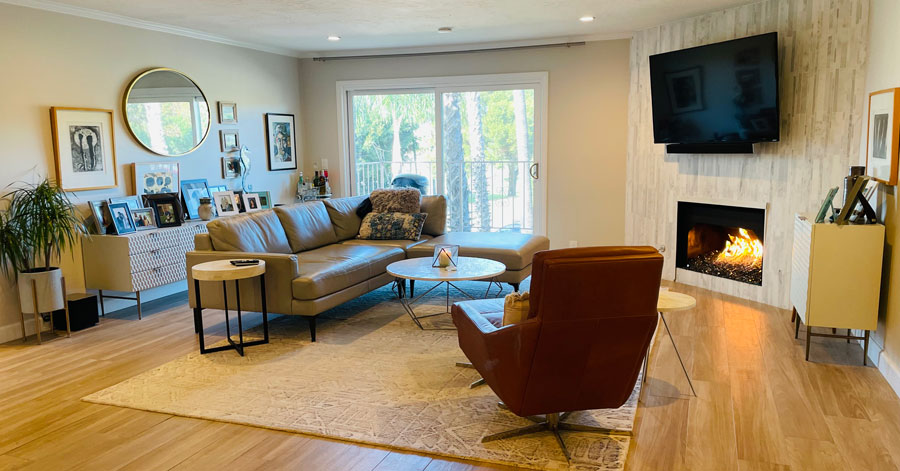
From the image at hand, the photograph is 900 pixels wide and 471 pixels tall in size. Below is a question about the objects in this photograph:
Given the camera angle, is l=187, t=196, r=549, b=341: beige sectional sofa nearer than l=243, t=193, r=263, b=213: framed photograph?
Yes

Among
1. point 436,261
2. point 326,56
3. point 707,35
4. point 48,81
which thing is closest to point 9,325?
point 48,81

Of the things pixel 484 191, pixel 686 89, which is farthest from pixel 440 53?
pixel 686 89

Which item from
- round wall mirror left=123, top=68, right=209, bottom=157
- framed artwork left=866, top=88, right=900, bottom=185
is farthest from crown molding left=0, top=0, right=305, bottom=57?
framed artwork left=866, top=88, right=900, bottom=185

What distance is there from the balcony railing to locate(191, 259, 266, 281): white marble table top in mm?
3710

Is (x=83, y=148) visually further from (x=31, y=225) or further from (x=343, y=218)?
(x=343, y=218)

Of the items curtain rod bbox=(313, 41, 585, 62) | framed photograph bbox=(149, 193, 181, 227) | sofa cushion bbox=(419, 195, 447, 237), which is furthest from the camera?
curtain rod bbox=(313, 41, 585, 62)

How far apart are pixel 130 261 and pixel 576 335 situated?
148 inches

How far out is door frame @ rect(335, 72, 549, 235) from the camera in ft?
23.1

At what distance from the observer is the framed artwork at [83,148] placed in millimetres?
4852

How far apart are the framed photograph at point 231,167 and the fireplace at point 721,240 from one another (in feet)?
14.7

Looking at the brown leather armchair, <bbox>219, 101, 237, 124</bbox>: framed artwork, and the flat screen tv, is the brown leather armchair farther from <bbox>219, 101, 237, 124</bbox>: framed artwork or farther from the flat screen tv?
<bbox>219, 101, 237, 124</bbox>: framed artwork

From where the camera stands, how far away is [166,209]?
5531mm

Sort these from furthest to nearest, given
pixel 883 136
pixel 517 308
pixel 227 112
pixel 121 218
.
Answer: pixel 227 112 < pixel 121 218 < pixel 883 136 < pixel 517 308

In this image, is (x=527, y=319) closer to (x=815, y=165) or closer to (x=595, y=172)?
(x=815, y=165)
